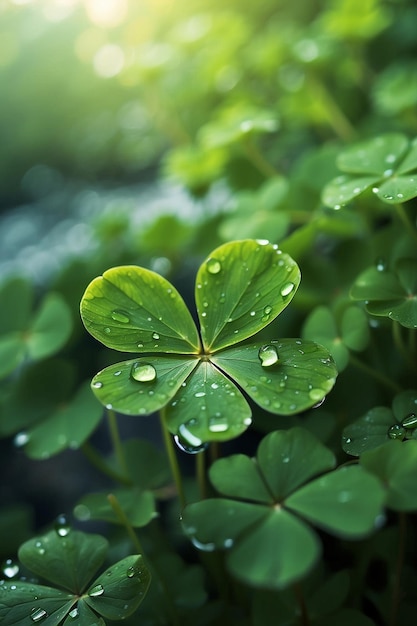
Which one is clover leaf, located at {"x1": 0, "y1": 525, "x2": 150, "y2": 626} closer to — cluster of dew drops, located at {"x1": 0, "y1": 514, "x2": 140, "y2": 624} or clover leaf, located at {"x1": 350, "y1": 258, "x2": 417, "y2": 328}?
cluster of dew drops, located at {"x1": 0, "y1": 514, "x2": 140, "y2": 624}

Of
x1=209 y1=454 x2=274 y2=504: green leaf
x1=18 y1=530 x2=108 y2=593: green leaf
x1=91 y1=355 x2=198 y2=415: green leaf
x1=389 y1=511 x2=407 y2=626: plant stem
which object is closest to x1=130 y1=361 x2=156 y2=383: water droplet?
x1=91 y1=355 x2=198 y2=415: green leaf

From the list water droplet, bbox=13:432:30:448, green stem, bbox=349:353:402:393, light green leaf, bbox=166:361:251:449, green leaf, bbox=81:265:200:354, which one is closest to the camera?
light green leaf, bbox=166:361:251:449

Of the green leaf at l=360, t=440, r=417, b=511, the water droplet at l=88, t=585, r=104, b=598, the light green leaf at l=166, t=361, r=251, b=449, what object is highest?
the light green leaf at l=166, t=361, r=251, b=449

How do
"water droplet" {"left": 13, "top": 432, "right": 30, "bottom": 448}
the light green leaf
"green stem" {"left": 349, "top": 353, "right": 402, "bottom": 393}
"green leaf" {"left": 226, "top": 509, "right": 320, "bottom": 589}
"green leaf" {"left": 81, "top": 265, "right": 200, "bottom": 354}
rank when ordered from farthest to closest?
"water droplet" {"left": 13, "top": 432, "right": 30, "bottom": 448} < "green stem" {"left": 349, "top": 353, "right": 402, "bottom": 393} < "green leaf" {"left": 81, "top": 265, "right": 200, "bottom": 354} < the light green leaf < "green leaf" {"left": 226, "top": 509, "right": 320, "bottom": 589}

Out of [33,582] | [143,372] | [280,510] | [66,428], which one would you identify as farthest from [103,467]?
[280,510]

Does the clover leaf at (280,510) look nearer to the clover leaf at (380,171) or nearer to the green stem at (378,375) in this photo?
the green stem at (378,375)

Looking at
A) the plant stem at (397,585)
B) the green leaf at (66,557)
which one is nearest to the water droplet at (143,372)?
the green leaf at (66,557)

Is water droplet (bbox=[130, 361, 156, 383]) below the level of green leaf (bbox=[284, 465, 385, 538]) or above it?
above
